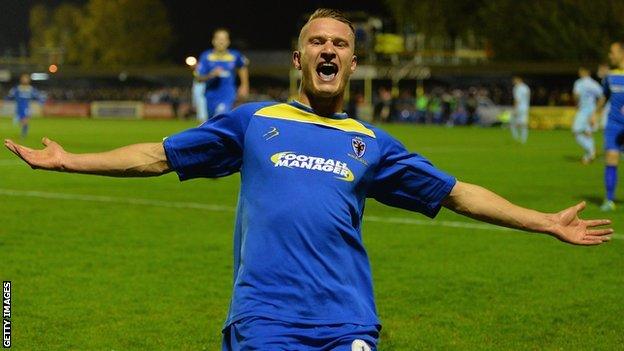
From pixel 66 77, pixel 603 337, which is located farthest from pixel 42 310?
pixel 66 77

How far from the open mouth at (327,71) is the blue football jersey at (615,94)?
11729 mm

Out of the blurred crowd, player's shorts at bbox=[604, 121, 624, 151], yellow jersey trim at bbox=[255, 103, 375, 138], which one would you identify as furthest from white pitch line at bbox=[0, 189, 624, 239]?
the blurred crowd

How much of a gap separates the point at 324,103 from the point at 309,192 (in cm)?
43

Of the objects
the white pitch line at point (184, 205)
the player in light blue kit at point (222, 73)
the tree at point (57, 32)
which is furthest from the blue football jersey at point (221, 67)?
the tree at point (57, 32)

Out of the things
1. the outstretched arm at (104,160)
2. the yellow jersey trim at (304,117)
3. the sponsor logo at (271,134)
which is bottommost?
the outstretched arm at (104,160)

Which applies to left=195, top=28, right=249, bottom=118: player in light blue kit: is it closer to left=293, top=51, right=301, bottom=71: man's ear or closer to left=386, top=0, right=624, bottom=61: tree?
left=293, top=51, right=301, bottom=71: man's ear

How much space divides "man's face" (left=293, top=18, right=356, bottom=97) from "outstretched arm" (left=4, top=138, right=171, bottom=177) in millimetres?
684

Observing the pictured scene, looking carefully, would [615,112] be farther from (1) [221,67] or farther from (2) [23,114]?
(2) [23,114]

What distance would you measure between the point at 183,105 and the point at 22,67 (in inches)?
1455

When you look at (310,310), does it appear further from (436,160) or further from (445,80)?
(445,80)

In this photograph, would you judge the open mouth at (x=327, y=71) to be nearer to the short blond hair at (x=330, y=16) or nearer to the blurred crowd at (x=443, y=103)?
the short blond hair at (x=330, y=16)

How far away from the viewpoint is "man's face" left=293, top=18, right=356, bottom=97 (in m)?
4.36

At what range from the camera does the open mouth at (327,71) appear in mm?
4363

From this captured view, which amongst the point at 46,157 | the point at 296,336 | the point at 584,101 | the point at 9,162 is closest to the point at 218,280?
the point at 46,157
